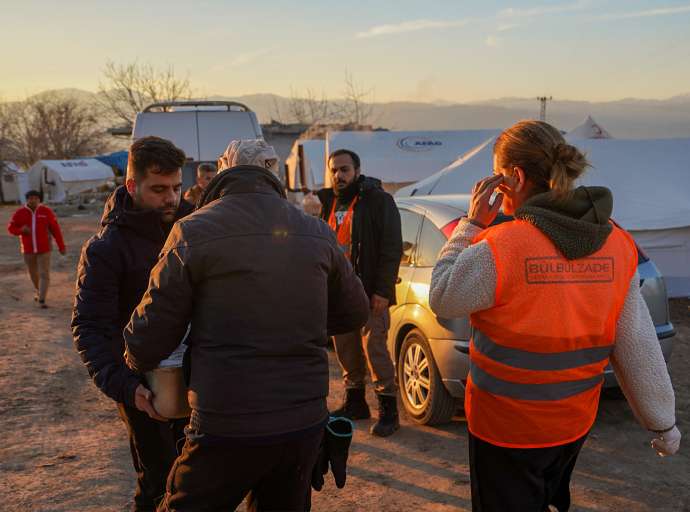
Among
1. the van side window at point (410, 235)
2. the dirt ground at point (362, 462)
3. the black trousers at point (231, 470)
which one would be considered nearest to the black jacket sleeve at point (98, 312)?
the black trousers at point (231, 470)

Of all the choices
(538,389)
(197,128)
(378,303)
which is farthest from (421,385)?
(197,128)

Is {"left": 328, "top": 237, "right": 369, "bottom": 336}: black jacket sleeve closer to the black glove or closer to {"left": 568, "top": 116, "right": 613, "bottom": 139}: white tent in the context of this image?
the black glove

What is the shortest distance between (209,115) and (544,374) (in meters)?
10.0

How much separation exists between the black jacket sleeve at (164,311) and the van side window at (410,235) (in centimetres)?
351

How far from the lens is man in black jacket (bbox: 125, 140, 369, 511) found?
1.97 m

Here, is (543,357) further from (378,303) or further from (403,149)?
(403,149)

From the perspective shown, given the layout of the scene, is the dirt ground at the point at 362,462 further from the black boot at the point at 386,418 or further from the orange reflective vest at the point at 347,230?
the orange reflective vest at the point at 347,230

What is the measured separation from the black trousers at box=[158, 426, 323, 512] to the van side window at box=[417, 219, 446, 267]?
315 cm

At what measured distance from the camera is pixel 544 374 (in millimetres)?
2217

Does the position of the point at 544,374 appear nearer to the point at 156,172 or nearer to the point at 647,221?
the point at 156,172

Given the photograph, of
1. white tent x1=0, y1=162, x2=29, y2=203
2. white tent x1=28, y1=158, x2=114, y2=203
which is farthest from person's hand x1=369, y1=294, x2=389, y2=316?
white tent x1=0, y1=162, x2=29, y2=203

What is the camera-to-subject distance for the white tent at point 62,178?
39.5m

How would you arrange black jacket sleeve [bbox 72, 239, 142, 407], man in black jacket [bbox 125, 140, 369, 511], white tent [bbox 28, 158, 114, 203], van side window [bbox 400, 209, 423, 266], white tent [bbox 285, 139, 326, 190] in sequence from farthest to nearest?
white tent [bbox 28, 158, 114, 203] → white tent [bbox 285, 139, 326, 190] → van side window [bbox 400, 209, 423, 266] → black jacket sleeve [bbox 72, 239, 142, 407] → man in black jacket [bbox 125, 140, 369, 511]

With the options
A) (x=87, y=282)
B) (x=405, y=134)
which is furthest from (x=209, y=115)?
(x=87, y=282)
